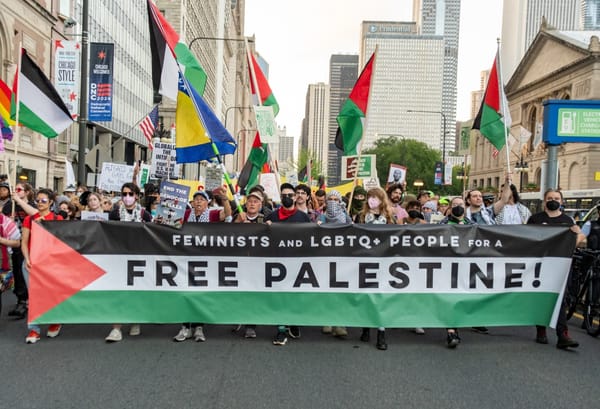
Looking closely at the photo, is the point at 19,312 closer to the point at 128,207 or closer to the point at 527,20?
the point at 128,207

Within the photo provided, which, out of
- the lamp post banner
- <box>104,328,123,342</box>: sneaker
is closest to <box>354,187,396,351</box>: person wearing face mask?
the lamp post banner

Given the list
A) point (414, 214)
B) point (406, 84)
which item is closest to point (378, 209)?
point (414, 214)

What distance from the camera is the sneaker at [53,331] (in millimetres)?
6543

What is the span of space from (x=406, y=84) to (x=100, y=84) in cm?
16216

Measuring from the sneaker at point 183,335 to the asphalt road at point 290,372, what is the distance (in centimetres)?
16

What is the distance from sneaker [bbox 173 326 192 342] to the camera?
645 centimetres

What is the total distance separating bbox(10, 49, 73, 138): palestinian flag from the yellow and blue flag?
1.97m

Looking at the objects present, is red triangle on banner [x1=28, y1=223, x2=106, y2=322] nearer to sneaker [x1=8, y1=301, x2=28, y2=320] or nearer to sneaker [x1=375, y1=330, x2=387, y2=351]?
sneaker [x1=8, y1=301, x2=28, y2=320]

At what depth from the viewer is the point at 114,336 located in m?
6.38

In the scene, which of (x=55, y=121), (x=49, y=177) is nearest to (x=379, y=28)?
(x=49, y=177)

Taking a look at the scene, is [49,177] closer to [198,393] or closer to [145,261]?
[145,261]

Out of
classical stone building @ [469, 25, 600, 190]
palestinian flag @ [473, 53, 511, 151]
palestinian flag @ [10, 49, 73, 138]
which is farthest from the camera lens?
classical stone building @ [469, 25, 600, 190]

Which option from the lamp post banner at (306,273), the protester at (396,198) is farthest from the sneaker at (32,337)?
the protester at (396,198)

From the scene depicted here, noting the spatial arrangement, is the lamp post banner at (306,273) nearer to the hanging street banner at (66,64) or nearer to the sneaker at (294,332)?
the sneaker at (294,332)
